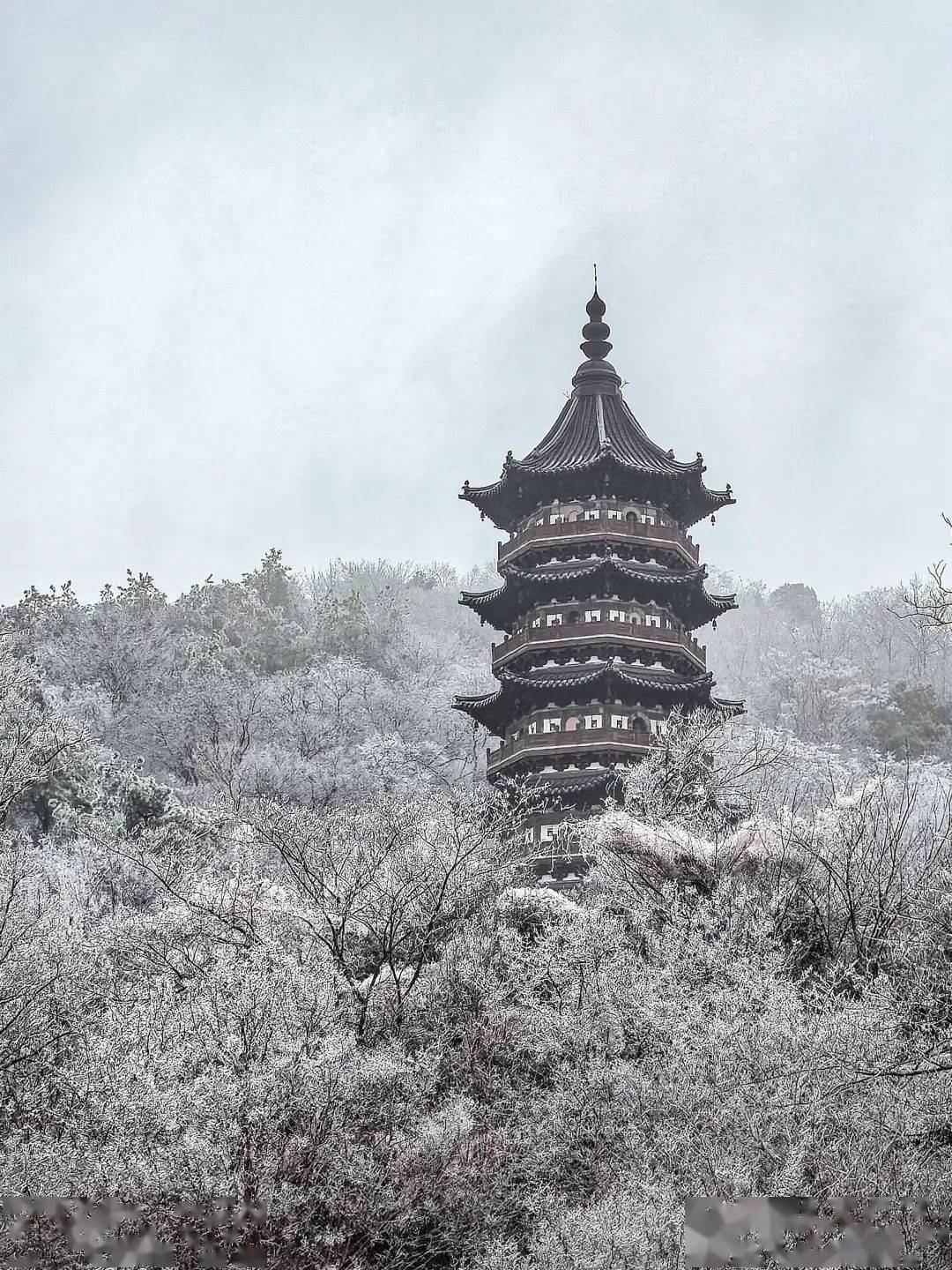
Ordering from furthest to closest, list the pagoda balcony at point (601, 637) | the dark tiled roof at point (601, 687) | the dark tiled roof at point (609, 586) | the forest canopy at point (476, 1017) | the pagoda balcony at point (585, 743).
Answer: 1. the dark tiled roof at point (609, 586)
2. the pagoda balcony at point (601, 637)
3. the dark tiled roof at point (601, 687)
4. the pagoda balcony at point (585, 743)
5. the forest canopy at point (476, 1017)

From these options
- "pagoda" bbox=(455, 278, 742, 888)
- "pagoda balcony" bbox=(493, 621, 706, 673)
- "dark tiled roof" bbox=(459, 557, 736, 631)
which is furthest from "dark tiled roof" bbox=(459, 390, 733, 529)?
"pagoda balcony" bbox=(493, 621, 706, 673)

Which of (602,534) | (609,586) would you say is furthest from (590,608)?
(602,534)

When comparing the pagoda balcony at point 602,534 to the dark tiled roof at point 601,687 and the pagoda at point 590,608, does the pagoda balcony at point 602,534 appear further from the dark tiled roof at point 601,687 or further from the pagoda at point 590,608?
the dark tiled roof at point 601,687

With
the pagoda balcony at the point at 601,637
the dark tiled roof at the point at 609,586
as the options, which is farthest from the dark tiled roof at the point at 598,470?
the pagoda balcony at the point at 601,637

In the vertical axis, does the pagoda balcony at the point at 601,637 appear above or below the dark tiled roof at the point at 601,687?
above

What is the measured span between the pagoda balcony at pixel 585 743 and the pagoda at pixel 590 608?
0.04 metres

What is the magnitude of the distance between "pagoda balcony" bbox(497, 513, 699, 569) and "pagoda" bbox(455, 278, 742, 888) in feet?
0.13

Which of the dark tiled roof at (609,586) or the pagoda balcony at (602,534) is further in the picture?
the pagoda balcony at (602,534)

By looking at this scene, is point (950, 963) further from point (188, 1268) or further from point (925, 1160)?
point (188, 1268)

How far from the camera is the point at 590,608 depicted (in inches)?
1382

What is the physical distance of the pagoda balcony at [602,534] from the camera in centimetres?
3541

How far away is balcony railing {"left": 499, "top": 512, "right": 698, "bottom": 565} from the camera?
35406 millimetres

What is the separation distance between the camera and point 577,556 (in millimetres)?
35969

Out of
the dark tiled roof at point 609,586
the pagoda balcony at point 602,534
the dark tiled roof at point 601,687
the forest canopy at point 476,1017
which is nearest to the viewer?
the forest canopy at point 476,1017
